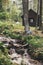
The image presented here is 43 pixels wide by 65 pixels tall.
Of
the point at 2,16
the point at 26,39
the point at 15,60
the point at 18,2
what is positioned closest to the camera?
the point at 15,60

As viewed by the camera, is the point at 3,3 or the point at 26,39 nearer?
the point at 26,39

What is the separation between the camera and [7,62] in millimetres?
9656

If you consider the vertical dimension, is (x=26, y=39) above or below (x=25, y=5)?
below

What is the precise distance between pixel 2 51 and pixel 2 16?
18189 mm

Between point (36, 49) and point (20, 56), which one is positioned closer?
point (20, 56)

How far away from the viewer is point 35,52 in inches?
472

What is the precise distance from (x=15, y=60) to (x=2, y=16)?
18.8m

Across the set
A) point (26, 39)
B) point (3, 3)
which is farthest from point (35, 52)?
point (3, 3)

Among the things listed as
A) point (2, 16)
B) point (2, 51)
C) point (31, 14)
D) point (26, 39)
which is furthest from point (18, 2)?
point (2, 51)

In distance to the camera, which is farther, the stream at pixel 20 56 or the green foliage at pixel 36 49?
the green foliage at pixel 36 49

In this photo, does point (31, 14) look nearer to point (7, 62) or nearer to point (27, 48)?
point (27, 48)

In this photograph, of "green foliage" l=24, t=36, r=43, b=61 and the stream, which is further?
"green foliage" l=24, t=36, r=43, b=61

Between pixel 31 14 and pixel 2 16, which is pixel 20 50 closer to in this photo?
pixel 2 16

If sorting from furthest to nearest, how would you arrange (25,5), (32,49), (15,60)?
(25,5) < (32,49) < (15,60)
